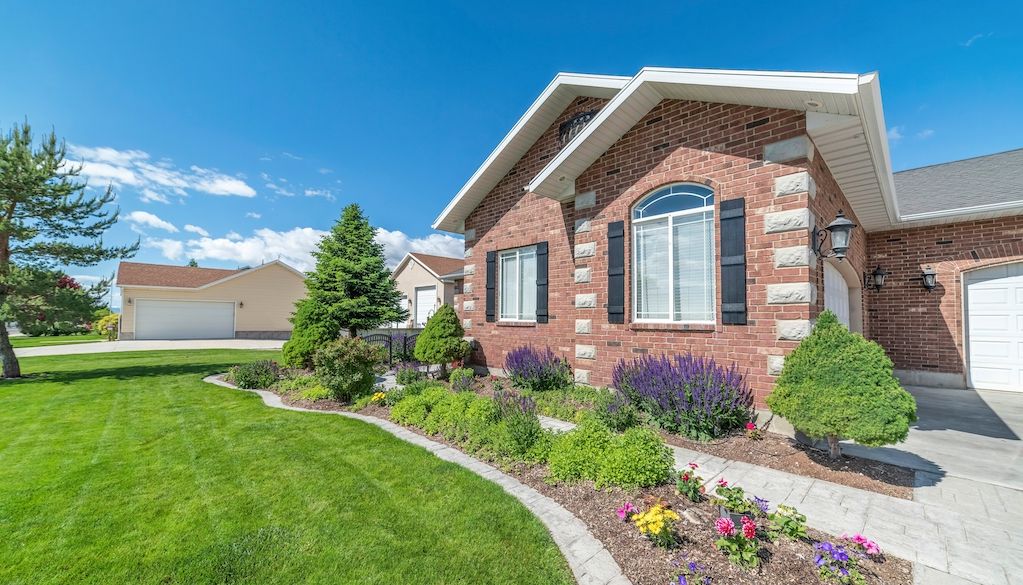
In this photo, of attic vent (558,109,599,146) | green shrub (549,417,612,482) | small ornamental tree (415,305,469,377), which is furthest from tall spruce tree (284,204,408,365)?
green shrub (549,417,612,482)

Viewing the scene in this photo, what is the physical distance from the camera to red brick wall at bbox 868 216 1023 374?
811 cm

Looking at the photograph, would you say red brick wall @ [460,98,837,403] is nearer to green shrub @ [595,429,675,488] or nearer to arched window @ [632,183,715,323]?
arched window @ [632,183,715,323]

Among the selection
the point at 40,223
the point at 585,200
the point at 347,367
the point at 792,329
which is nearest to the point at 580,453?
the point at 792,329

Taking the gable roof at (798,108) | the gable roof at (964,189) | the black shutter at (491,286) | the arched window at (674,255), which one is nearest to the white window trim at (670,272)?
the arched window at (674,255)

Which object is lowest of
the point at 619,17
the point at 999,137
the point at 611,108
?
the point at 611,108

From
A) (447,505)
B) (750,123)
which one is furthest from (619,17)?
(447,505)

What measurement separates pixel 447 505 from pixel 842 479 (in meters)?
3.84

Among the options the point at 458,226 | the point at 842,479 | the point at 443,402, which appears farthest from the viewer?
the point at 458,226

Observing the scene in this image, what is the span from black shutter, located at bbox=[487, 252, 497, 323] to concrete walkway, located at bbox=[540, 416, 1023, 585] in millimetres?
5914

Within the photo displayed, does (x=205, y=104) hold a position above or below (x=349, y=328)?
above

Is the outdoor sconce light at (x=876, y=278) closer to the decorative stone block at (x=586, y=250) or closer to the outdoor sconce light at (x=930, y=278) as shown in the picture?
the outdoor sconce light at (x=930, y=278)

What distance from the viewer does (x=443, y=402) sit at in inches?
236

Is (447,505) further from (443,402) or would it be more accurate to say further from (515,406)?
(443,402)

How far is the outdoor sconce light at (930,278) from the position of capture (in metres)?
8.59
